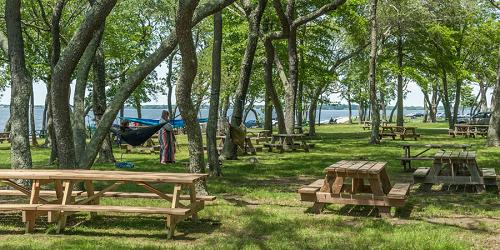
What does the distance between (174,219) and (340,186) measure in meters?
2.69

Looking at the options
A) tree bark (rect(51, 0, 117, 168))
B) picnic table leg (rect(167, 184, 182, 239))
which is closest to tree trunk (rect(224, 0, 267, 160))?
tree bark (rect(51, 0, 117, 168))

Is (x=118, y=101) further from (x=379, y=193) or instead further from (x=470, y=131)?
(x=470, y=131)

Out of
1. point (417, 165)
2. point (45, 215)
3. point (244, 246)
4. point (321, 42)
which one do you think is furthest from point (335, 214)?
point (321, 42)

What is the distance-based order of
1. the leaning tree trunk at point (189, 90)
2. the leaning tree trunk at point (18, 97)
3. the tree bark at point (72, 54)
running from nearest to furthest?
the tree bark at point (72, 54) < the leaning tree trunk at point (189, 90) < the leaning tree trunk at point (18, 97)

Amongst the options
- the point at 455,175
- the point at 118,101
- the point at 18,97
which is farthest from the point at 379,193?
the point at 18,97

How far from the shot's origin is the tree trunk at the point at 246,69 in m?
15.3

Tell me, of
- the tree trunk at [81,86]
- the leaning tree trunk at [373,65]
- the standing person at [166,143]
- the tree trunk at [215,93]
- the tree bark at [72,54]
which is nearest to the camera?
the tree bark at [72,54]

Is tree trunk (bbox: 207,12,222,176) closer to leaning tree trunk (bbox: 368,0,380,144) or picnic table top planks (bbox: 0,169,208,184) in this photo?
picnic table top planks (bbox: 0,169,208,184)

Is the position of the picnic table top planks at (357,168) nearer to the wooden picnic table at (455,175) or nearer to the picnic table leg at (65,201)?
the wooden picnic table at (455,175)

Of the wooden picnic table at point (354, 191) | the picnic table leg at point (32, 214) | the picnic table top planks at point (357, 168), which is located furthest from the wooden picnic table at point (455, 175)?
the picnic table leg at point (32, 214)

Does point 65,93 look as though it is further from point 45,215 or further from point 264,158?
point 264,158

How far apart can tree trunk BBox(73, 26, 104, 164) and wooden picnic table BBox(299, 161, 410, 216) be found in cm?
405

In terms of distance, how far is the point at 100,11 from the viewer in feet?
26.4

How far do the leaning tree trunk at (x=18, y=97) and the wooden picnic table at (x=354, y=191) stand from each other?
15.3ft
